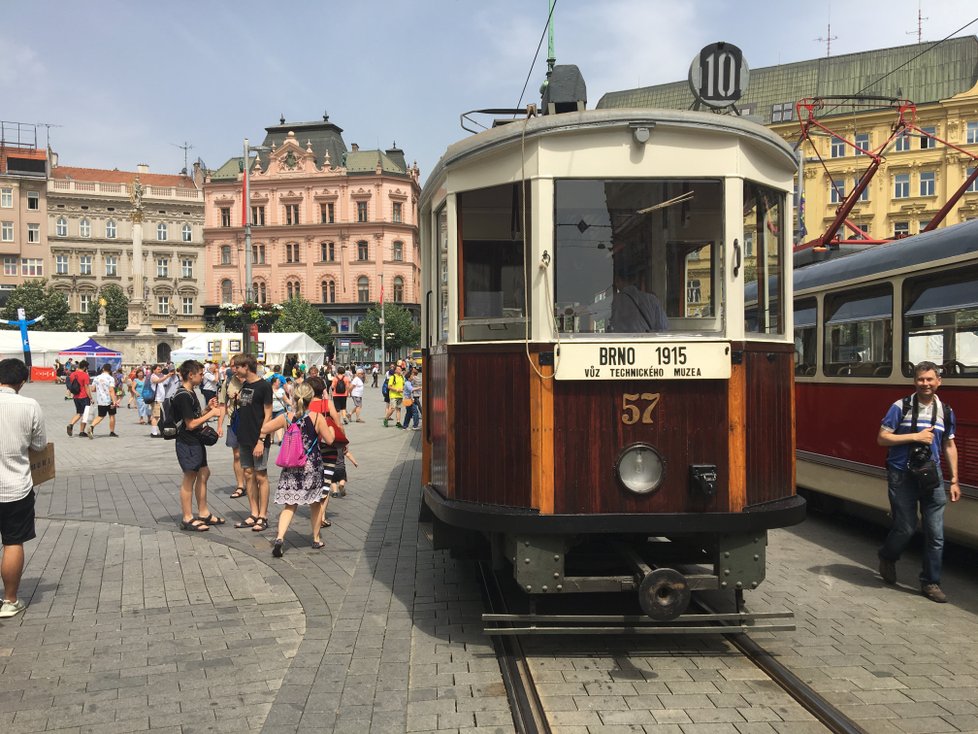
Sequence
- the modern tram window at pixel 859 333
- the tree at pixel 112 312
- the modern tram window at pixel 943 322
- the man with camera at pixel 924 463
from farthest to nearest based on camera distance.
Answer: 1. the tree at pixel 112 312
2. the modern tram window at pixel 859 333
3. the modern tram window at pixel 943 322
4. the man with camera at pixel 924 463

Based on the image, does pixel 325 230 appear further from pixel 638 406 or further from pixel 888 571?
pixel 638 406

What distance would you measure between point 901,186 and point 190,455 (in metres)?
47.1

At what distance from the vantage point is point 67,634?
17.2ft

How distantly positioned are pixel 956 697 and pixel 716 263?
2.59 m

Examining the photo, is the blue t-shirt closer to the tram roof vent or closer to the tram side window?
the tram side window

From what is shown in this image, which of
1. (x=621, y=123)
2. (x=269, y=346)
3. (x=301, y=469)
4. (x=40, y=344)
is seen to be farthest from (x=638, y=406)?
(x=40, y=344)

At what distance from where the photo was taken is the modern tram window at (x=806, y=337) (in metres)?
8.81

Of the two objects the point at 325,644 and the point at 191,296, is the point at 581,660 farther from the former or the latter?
the point at 191,296

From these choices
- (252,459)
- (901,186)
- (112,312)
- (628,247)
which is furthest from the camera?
(112,312)

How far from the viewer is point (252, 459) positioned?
8453 millimetres

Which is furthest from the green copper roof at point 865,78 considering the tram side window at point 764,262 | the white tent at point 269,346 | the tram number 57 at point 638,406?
the tram number 57 at point 638,406

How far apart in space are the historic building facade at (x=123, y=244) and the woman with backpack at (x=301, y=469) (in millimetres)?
82209

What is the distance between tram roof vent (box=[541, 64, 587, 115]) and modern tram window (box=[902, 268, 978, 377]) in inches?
135

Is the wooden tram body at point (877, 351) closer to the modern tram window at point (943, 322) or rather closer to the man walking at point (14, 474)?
the modern tram window at point (943, 322)
